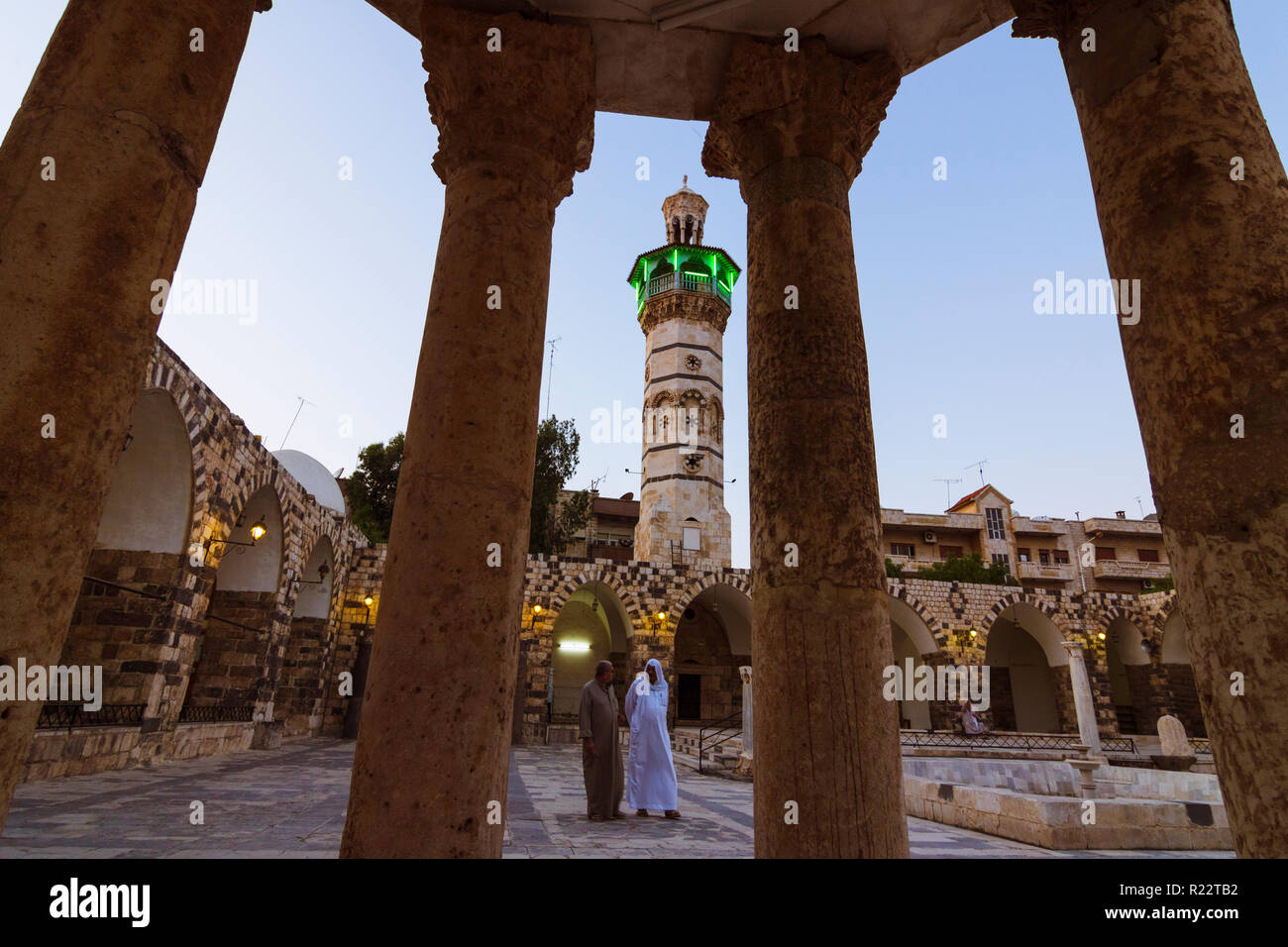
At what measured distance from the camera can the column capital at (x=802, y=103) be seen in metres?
3.56

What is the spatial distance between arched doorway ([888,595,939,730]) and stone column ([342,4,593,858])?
1850cm

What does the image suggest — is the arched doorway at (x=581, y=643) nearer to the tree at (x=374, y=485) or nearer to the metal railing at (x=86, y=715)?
the tree at (x=374, y=485)

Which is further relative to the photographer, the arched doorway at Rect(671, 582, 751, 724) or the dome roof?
the arched doorway at Rect(671, 582, 751, 724)

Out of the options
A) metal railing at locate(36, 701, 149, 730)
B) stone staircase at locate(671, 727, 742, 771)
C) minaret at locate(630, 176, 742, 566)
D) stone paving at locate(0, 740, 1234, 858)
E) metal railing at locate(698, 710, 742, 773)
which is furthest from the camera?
minaret at locate(630, 176, 742, 566)

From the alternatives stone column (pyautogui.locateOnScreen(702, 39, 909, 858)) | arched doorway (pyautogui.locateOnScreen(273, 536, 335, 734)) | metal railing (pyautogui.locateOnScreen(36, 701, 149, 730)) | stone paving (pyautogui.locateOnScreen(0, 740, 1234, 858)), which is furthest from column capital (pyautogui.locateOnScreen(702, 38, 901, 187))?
arched doorway (pyautogui.locateOnScreen(273, 536, 335, 734))

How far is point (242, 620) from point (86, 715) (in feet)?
14.0

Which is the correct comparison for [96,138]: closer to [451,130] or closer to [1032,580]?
[451,130]

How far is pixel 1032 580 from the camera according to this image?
36469mm

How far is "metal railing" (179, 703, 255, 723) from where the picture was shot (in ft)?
38.4

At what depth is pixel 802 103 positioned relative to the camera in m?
3.61

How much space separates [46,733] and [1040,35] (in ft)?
34.4

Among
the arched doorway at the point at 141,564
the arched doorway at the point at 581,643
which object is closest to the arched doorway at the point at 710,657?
the arched doorway at the point at 581,643

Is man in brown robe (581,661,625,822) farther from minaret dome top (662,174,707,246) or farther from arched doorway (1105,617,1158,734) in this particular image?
minaret dome top (662,174,707,246)
